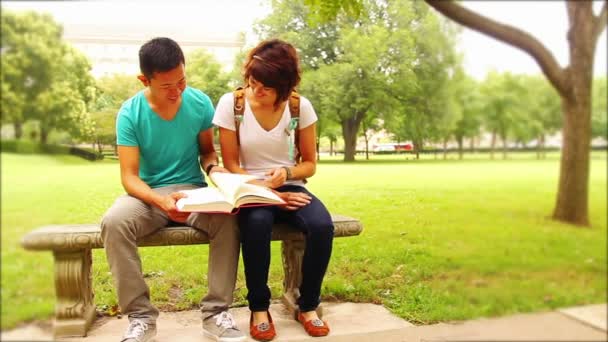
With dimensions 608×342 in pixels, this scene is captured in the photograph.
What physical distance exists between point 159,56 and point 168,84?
0.15 m

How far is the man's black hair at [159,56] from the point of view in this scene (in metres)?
2.77

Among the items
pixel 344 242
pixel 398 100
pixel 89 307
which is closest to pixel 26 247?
pixel 89 307

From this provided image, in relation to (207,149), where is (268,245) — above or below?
below

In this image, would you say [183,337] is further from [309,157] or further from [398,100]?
[398,100]

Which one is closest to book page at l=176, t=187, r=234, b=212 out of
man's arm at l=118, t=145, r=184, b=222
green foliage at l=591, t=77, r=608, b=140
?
man's arm at l=118, t=145, r=184, b=222

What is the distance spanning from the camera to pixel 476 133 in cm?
257

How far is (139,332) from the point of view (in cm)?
275

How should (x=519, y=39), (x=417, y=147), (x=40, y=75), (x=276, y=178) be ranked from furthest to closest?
(x=417, y=147) < (x=276, y=178) < (x=40, y=75) < (x=519, y=39)

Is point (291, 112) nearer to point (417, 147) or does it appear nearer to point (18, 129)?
point (417, 147)

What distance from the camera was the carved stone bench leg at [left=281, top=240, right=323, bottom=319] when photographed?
3.27 m

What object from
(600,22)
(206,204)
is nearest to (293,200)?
(206,204)

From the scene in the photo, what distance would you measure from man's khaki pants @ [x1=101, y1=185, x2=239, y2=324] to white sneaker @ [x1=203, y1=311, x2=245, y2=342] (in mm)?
33

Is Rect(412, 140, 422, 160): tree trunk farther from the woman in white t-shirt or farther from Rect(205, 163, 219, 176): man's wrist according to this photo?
Rect(205, 163, 219, 176): man's wrist

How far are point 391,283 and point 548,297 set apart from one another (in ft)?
4.06
